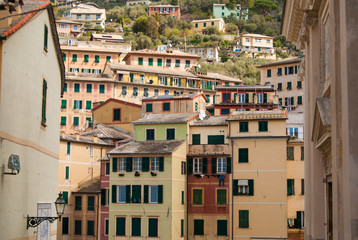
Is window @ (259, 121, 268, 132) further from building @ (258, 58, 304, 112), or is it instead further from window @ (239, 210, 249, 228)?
building @ (258, 58, 304, 112)

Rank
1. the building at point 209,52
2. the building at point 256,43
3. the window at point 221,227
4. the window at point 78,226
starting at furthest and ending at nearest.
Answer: the building at point 256,43, the building at point 209,52, the window at point 78,226, the window at point 221,227

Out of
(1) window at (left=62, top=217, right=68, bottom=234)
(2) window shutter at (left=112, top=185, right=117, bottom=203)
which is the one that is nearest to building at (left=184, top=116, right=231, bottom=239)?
(2) window shutter at (left=112, top=185, right=117, bottom=203)

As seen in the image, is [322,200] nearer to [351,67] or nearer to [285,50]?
[351,67]

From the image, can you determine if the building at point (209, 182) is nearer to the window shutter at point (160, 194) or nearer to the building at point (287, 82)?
the window shutter at point (160, 194)

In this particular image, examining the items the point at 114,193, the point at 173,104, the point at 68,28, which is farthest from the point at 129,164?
the point at 68,28

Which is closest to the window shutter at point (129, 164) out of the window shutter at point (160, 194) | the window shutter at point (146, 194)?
the window shutter at point (146, 194)

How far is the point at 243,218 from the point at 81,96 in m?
42.6

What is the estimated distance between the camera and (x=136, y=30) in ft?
562

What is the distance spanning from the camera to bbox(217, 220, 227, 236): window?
195 ft

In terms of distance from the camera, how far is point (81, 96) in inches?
3728

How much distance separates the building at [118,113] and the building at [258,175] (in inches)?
817

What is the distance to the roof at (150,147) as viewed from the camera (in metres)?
59.9

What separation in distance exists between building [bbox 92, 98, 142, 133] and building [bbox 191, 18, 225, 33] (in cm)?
10719

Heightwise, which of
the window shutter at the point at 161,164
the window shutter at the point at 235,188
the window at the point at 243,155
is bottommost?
the window shutter at the point at 235,188
